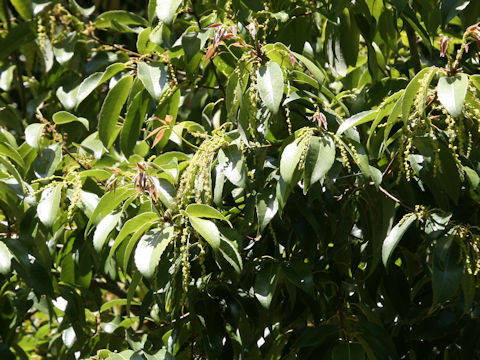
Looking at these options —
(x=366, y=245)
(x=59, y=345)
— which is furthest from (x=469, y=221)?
(x=59, y=345)

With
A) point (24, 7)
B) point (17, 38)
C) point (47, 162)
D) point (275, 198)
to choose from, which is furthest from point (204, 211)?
point (24, 7)

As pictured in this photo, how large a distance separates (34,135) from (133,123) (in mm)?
227

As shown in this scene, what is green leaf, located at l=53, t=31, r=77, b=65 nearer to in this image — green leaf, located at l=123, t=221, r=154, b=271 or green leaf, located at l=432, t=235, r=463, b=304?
green leaf, located at l=123, t=221, r=154, b=271

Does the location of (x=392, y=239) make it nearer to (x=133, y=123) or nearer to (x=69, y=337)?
(x=133, y=123)

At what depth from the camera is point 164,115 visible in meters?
1.65

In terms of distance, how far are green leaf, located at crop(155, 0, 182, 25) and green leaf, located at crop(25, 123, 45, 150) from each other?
0.39 meters

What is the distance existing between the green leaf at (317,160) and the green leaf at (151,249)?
0.82 feet

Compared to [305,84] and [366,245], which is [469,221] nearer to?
[366,245]

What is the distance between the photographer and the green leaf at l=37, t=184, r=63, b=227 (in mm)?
1437

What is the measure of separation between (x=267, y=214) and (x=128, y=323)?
64 centimetres

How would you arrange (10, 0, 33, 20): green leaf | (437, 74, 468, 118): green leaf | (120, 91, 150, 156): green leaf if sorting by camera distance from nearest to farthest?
1. (437, 74, 468, 118): green leaf
2. (120, 91, 150, 156): green leaf
3. (10, 0, 33, 20): green leaf

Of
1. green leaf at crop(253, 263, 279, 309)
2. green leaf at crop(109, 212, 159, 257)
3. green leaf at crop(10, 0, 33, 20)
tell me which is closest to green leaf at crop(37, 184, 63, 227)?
green leaf at crop(109, 212, 159, 257)

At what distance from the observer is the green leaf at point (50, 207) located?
1.44 metres

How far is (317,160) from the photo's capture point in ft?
4.15
